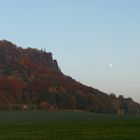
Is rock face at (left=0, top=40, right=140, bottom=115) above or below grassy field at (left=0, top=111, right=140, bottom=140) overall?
above

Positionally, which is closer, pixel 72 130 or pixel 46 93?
pixel 72 130

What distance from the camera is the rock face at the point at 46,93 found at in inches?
5728

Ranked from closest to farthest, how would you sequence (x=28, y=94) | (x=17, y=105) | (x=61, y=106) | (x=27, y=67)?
(x=17, y=105), (x=61, y=106), (x=28, y=94), (x=27, y=67)

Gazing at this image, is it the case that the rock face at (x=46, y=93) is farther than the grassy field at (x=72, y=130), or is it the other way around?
the rock face at (x=46, y=93)

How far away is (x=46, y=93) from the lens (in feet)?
511

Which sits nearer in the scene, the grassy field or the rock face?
the grassy field

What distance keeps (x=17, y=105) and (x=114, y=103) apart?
149 ft

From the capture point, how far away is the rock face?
146 meters

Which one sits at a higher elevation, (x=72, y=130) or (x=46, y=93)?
(x=46, y=93)

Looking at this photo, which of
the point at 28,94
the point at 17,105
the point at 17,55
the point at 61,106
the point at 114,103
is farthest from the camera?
the point at 17,55

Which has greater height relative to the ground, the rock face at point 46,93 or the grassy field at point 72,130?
the rock face at point 46,93

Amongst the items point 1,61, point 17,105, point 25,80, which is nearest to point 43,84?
point 25,80

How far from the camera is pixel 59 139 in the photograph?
28094 mm

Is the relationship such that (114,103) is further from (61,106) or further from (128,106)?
(61,106)
